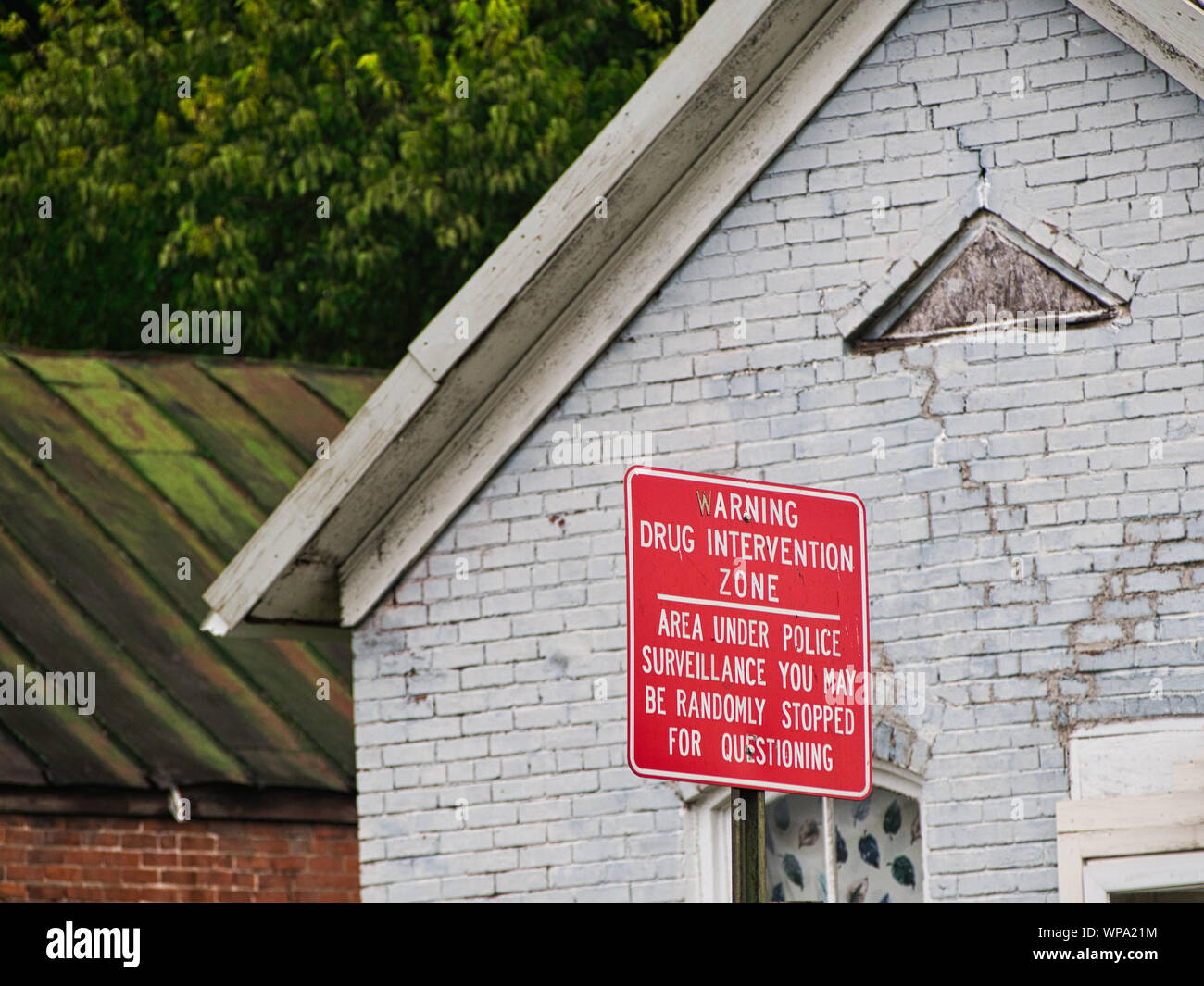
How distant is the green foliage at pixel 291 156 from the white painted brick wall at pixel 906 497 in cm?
1012

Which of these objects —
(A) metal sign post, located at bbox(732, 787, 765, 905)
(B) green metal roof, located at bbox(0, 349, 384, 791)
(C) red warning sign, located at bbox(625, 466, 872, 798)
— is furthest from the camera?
(B) green metal roof, located at bbox(0, 349, 384, 791)

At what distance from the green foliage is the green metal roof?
5.83 metres

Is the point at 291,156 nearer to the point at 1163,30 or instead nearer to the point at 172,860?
the point at 172,860

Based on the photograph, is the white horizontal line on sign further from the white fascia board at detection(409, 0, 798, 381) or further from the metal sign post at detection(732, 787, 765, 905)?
the white fascia board at detection(409, 0, 798, 381)

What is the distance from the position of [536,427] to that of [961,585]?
1.84 meters

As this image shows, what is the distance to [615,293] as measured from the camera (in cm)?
832

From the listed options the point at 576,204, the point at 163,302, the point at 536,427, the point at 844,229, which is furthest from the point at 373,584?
the point at 163,302

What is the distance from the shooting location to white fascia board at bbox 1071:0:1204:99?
7.47m

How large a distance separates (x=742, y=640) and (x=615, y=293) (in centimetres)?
397
